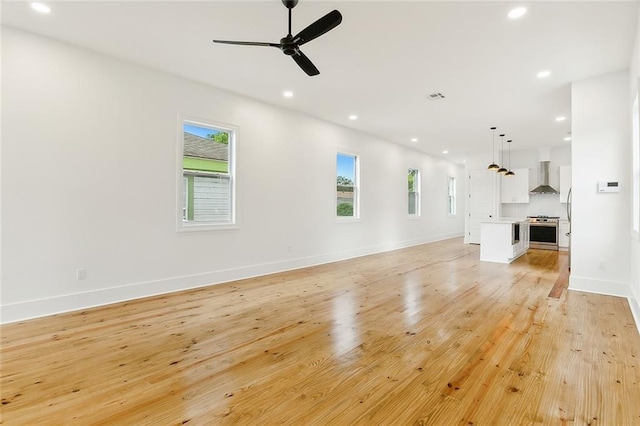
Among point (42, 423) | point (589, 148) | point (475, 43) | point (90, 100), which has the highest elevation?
point (475, 43)

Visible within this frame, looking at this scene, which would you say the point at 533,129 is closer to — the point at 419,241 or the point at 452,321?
the point at 419,241

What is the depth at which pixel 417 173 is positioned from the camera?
33.4 ft

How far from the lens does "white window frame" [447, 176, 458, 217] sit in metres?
12.0

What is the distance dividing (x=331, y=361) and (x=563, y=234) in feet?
31.5

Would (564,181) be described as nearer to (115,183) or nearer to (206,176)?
(206,176)

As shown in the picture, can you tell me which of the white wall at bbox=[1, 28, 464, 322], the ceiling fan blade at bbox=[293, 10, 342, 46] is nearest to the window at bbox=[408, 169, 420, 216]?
the white wall at bbox=[1, 28, 464, 322]

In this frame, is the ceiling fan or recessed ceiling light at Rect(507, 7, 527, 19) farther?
recessed ceiling light at Rect(507, 7, 527, 19)

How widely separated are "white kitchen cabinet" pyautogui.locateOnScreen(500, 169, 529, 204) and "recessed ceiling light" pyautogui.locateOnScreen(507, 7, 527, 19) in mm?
8082

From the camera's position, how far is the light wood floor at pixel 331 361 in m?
1.81

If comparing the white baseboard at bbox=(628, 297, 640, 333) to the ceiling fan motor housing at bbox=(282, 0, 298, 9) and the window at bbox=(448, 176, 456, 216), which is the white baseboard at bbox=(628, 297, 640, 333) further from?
the window at bbox=(448, 176, 456, 216)

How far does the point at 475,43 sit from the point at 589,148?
2411mm

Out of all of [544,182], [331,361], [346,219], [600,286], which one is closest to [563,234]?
[544,182]

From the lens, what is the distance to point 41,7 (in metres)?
2.96

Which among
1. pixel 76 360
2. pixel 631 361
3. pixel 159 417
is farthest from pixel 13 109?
pixel 631 361
